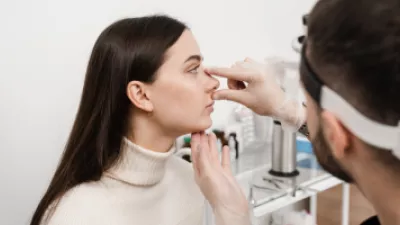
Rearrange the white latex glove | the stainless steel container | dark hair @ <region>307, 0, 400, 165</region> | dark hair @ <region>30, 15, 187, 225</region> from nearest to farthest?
dark hair @ <region>307, 0, 400, 165</region>
the white latex glove
dark hair @ <region>30, 15, 187, 225</region>
the stainless steel container

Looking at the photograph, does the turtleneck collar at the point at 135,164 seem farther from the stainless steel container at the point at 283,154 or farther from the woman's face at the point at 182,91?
the stainless steel container at the point at 283,154

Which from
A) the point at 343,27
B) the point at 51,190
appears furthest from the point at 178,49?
the point at 343,27

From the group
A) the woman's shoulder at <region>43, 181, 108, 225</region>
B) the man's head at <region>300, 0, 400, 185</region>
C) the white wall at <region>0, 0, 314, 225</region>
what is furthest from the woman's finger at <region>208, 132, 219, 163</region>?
the white wall at <region>0, 0, 314, 225</region>

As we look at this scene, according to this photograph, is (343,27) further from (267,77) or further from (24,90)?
(24,90)

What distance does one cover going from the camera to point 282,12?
86.6 inches

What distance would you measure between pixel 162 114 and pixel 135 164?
5.5 inches

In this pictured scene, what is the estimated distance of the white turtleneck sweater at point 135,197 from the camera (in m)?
1.09

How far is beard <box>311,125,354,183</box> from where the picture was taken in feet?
2.54

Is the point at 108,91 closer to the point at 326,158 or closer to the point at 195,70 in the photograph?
the point at 195,70

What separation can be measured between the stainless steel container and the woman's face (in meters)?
0.56

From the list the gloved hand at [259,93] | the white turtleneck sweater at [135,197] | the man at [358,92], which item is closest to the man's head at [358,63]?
the man at [358,92]

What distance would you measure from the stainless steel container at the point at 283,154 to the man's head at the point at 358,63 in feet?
3.14

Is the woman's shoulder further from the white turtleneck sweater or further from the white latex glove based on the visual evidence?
the white latex glove

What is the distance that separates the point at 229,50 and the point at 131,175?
3.08 ft
